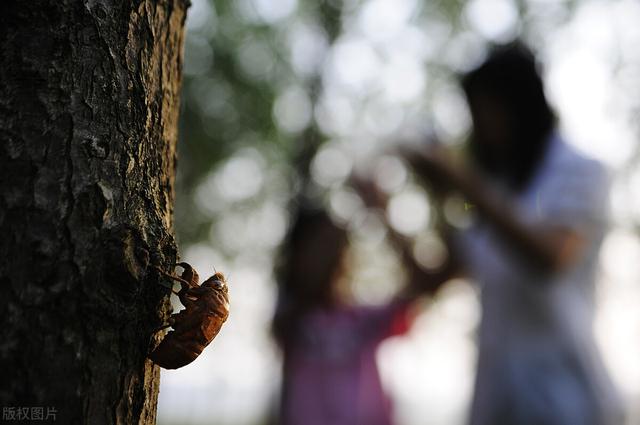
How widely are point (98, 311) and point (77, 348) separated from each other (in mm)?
73

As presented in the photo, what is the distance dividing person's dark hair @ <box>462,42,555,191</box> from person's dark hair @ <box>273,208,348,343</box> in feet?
4.72

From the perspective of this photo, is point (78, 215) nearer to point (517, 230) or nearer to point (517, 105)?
point (517, 230)

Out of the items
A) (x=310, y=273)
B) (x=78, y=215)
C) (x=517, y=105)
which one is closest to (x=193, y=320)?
(x=78, y=215)

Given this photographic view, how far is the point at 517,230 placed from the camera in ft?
9.06

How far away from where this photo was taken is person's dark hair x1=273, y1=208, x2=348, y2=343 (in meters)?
4.43

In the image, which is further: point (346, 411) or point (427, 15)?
point (427, 15)

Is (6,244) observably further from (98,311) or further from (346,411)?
(346,411)

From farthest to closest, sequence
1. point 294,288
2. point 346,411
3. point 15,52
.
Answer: point 294,288 → point 346,411 → point 15,52

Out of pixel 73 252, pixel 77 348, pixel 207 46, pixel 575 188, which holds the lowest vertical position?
pixel 77 348

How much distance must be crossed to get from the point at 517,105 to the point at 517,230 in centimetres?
73

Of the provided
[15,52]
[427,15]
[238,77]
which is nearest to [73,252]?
[15,52]

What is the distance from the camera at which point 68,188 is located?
1229 millimetres

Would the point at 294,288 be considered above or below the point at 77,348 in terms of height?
above

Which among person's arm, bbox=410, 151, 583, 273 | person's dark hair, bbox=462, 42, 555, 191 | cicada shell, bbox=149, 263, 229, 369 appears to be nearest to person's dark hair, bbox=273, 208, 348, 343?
person's dark hair, bbox=462, 42, 555, 191
